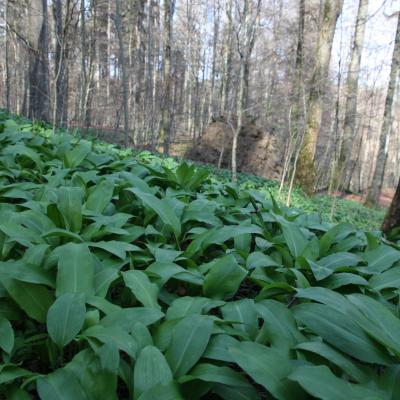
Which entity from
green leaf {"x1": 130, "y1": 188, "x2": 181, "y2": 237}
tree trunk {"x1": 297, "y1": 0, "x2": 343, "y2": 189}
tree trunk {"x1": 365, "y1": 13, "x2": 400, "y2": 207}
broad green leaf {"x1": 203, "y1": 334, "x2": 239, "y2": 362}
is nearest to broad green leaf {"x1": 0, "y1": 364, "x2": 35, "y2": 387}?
broad green leaf {"x1": 203, "y1": 334, "x2": 239, "y2": 362}

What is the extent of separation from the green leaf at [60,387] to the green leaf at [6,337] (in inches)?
7.8

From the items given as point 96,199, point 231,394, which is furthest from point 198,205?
point 231,394

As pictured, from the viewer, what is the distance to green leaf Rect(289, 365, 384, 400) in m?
0.82

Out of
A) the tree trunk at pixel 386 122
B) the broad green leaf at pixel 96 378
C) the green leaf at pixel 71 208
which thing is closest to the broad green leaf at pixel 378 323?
the broad green leaf at pixel 96 378

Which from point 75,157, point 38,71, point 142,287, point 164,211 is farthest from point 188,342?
point 38,71

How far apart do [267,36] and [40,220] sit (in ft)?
104

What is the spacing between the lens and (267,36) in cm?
2992

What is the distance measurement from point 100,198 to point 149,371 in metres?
1.33

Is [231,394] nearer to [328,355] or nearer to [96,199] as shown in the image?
[328,355]

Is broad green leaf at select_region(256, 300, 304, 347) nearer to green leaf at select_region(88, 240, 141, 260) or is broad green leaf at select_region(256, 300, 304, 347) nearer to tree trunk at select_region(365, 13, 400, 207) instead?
green leaf at select_region(88, 240, 141, 260)

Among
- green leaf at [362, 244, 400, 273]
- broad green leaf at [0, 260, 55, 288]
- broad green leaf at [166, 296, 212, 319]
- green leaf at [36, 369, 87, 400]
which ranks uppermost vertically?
broad green leaf at [0, 260, 55, 288]

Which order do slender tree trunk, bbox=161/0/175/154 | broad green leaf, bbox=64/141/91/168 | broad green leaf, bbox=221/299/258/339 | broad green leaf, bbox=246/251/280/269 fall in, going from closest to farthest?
broad green leaf, bbox=221/299/258/339, broad green leaf, bbox=246/251/280/269, broad green leaf, bbox=64/141/91/168, slender tree trunk, bbox=161/0/175/154

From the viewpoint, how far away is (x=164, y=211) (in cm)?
→ 200

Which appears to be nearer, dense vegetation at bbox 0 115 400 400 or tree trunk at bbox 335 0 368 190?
dense vegetation at bbox 0 115 400 400
